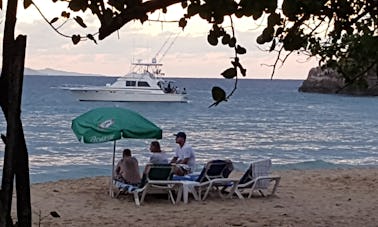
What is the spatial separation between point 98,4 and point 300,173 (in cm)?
1365

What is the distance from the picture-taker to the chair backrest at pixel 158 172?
10602 mm

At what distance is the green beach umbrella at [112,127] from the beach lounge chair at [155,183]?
0.56 m

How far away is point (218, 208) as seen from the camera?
34.6 feet

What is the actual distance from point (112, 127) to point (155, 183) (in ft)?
3.42

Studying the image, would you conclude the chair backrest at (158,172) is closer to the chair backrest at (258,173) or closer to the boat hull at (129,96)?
the chair backrest at (258,173)

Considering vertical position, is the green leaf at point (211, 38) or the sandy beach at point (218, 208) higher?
the green leaf at point (211, 38)

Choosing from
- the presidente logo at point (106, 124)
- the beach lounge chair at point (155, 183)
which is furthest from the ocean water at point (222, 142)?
the beach lounge chair at point (155, 183)

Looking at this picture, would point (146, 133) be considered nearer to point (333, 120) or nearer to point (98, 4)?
point (98, 4)

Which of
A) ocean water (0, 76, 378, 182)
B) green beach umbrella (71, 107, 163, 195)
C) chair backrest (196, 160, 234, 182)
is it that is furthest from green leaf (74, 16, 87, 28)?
ocean water (0, 76, 378, 182)

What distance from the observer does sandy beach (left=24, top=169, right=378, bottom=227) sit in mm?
9445

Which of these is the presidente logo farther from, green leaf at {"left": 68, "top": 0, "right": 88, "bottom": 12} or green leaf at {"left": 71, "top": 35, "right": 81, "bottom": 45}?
green leaf at {"left": 68, "top": 0, "right": 88, "bottom": 12}

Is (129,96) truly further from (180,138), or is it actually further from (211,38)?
(211,38)

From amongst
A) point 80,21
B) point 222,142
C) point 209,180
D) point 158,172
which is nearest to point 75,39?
point 80,21

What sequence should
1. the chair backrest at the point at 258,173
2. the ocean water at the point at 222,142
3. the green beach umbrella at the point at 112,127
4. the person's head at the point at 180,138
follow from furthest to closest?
the ocean water at the point at 222,142 → the person's head at the point at 180,138 → the chair backrest at the point at 258,173 → the green beach umbrella at the point at 112,127
